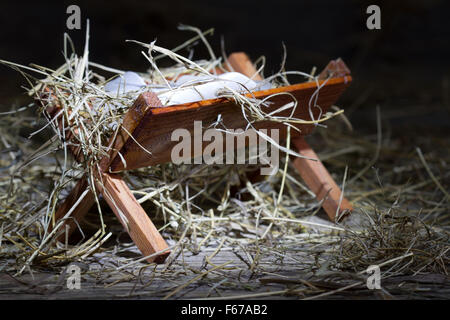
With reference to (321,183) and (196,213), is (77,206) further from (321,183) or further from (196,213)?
(321,183)

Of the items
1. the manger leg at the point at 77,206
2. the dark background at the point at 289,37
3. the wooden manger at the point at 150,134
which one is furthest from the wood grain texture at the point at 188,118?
the dark background at the point at 289,37

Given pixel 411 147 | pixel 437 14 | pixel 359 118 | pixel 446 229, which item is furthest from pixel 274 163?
pixel 437 14

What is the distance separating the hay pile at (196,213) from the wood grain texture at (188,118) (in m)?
0.04

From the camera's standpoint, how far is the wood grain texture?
4.40 feet

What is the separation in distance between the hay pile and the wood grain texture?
1.7 inches

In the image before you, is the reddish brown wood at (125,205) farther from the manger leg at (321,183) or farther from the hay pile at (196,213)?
the manger leg at (321,183)

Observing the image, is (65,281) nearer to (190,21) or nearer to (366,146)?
(366,146)

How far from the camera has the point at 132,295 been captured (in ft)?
4.30

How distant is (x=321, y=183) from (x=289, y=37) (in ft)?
11.3

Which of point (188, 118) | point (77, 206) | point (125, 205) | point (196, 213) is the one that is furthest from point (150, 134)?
point (196, 213)

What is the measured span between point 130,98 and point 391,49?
3.86 meters

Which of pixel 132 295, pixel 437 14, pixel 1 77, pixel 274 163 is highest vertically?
pixel 437 14

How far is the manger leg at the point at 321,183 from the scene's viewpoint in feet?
5.91

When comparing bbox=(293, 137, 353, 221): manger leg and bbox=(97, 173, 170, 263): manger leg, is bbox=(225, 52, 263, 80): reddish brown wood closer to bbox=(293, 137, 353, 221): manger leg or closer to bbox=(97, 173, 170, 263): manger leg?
bbox=(293, 137, 353, 221): manger leg
